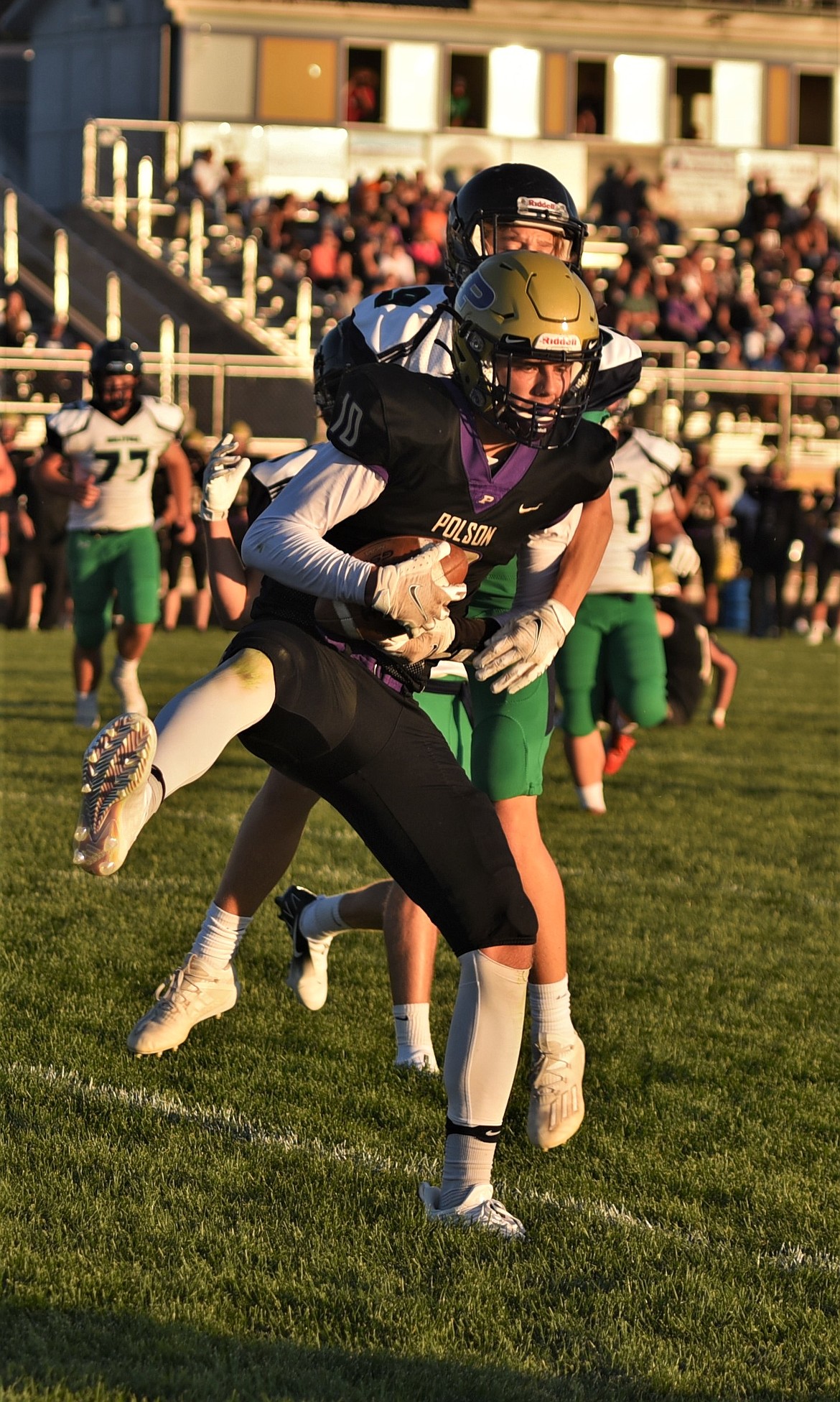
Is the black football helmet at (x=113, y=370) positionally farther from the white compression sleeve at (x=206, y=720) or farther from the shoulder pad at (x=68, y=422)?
the white compression sleeve at (x=206, y=720)

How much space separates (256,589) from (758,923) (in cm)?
246

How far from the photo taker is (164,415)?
8828 millimetres

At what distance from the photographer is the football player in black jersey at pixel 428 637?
302cm

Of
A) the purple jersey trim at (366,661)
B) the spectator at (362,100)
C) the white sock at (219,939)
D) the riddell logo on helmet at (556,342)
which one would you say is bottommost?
the white sock at (219,939)

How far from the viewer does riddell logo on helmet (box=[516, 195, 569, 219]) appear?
3883mm

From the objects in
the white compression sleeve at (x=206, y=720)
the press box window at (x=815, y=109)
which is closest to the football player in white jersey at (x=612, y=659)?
the white compression sleeve at (x=206, y=720)

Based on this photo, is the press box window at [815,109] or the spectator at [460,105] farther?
the press box window at [815,109]

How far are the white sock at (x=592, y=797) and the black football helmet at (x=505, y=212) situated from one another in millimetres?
3608

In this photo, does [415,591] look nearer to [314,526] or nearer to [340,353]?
[314,526]

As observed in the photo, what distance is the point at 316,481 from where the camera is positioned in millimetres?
3102

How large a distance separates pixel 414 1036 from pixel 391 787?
3.53 feet

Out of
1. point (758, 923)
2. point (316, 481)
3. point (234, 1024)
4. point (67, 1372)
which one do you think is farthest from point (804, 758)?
point (67, 1372)

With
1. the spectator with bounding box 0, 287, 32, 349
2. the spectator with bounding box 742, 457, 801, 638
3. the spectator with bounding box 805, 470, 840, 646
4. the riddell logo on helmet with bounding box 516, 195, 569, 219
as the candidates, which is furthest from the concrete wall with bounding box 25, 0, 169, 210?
the riddell logo on helmet with bounding box 516, 195, 569, 219

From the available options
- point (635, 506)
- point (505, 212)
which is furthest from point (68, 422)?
point (505, 212)
